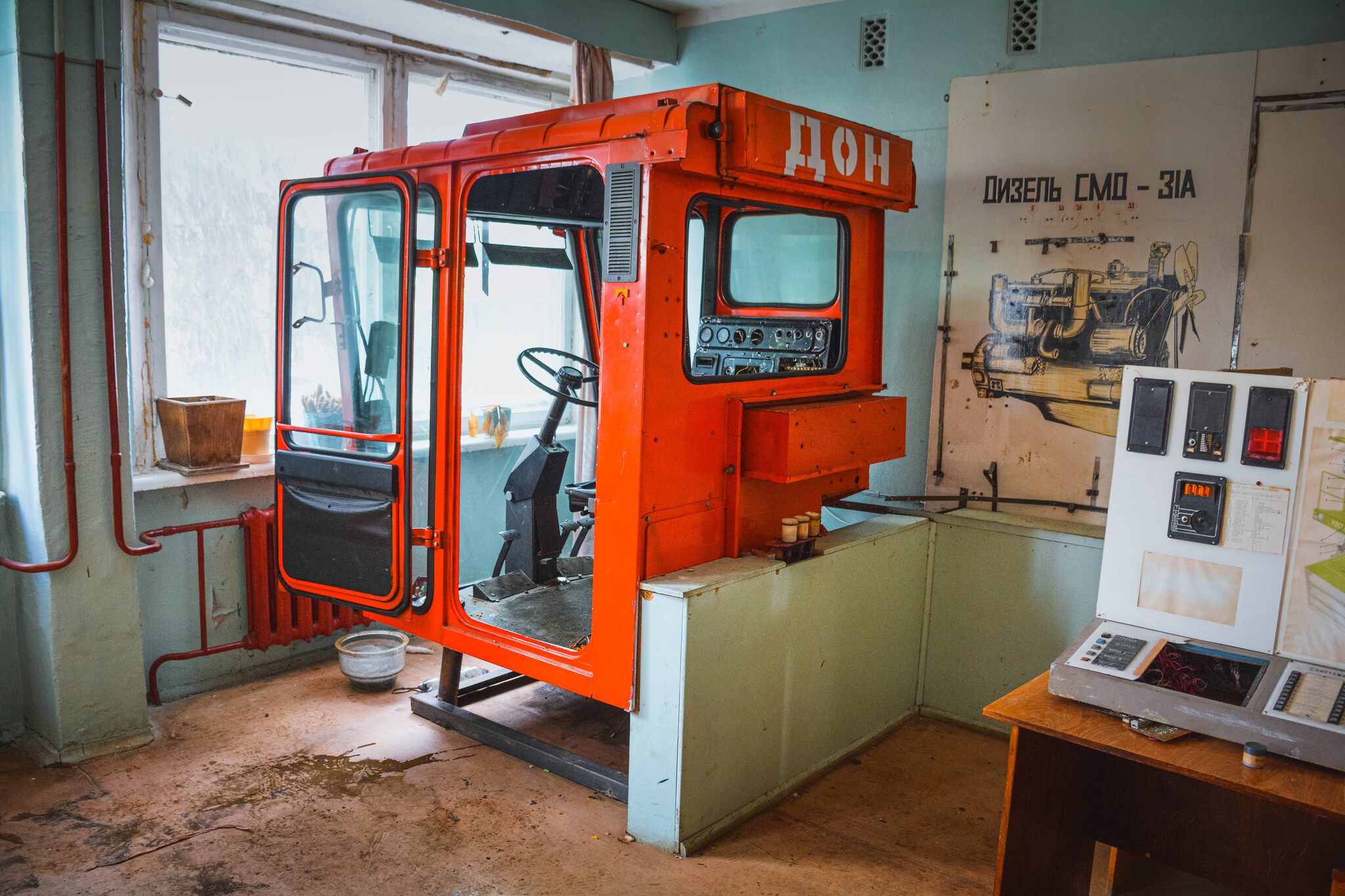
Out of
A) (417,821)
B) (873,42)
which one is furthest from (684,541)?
(873,42)

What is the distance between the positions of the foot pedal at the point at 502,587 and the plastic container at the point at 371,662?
0.50 m

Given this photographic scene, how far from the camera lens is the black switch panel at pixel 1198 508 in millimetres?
2533

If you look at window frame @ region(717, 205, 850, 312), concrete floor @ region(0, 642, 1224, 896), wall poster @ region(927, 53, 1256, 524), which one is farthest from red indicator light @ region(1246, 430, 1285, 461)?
window frame @ region(717, 205, 850, 312)

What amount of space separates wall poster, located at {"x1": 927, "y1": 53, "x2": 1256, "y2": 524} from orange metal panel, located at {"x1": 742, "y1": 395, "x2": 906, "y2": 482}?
584 millimetres

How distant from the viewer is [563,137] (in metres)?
3.00

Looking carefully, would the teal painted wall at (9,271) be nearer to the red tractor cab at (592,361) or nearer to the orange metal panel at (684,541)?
the red tractor cab at (592,361)

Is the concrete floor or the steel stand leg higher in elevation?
the steel stand leg

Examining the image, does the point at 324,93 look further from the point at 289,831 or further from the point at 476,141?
the point at 289,831

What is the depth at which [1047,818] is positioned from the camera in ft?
8.39

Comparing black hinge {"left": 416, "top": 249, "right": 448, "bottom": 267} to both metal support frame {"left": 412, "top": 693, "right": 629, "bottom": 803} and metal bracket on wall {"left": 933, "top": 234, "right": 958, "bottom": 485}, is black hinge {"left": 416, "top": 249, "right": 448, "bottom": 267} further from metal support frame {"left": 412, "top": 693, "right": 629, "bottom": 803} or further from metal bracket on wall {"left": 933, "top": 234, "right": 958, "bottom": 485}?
metal bracket on wall {"left": 933, "top": 234, "right": 958, "bottom": 485}

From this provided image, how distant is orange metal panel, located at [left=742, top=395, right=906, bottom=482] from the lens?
3146 millimetres

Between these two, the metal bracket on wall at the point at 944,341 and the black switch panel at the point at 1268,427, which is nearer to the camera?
the black switch panel at the point at 1268,427

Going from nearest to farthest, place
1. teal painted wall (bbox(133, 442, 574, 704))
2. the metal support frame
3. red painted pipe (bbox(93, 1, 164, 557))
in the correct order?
red painted pipe (bbox(93, 1, 164, 557)) → the metal support frame → teal painted wall (bbox(133, 442, 574, 704))

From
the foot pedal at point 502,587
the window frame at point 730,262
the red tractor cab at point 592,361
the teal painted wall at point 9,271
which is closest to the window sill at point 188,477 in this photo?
the red tractor cab at point 592,361
